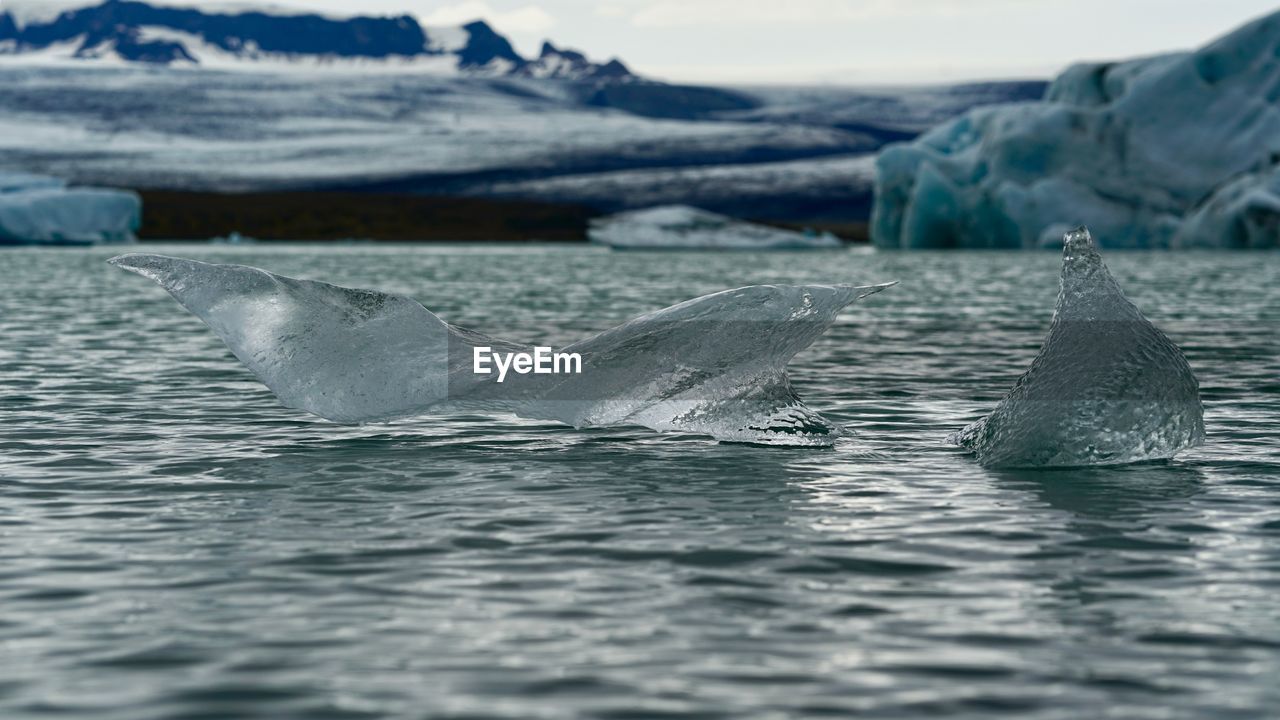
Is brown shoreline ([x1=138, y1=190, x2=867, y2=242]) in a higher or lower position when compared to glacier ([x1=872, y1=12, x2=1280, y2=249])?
lower

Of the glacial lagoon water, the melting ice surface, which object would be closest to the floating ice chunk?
the glacial lagoon water

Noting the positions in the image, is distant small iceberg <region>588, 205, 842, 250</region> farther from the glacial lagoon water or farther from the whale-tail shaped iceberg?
the whale-tail shaped iceberg

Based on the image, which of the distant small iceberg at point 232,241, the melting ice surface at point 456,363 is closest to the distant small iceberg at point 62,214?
the distant small iceberg at point 232,241

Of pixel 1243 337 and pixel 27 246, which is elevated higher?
pixel 1243 337

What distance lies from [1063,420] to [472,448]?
14.4 ft

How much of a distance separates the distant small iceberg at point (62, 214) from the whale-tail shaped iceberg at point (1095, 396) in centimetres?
7700

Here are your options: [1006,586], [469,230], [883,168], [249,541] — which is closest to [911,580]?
[1006,586]

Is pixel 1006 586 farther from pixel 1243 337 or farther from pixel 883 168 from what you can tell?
pixel 883 168

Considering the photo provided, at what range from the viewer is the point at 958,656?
21.3 feet

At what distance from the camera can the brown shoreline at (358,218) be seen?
144 meters

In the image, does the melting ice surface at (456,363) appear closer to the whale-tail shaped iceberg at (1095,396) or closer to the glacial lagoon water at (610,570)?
the glacial lagoon water at (610,570)

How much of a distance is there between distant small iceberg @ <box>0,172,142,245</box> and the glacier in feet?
137

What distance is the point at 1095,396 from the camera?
11.7 meters

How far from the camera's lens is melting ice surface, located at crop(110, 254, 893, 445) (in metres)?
12.6
